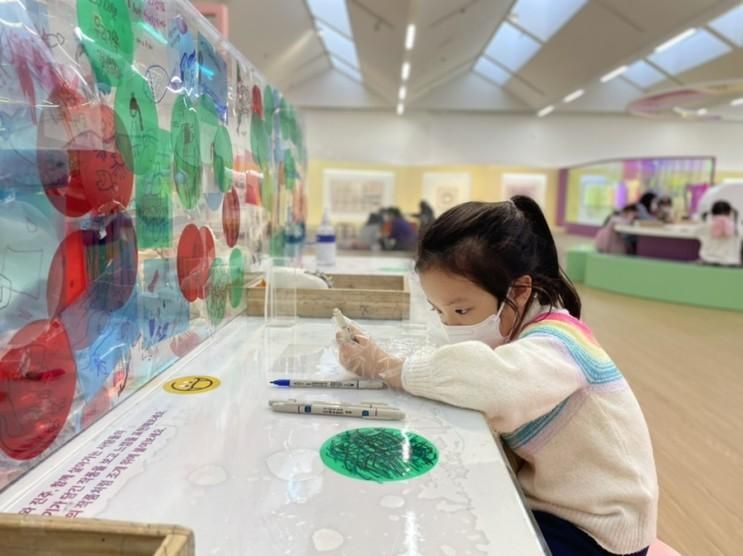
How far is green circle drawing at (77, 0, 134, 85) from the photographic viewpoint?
2.03ft

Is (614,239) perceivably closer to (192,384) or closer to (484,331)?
(484,331)

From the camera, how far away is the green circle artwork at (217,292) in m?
1.07

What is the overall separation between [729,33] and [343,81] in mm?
4852

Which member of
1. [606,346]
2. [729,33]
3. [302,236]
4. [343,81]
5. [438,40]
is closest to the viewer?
[302,236]

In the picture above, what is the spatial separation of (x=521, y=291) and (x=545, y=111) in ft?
26.3

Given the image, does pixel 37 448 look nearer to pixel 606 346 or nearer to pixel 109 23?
pixel 109 23

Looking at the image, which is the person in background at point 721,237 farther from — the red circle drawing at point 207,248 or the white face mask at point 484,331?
the red circle drawing at point 207,248

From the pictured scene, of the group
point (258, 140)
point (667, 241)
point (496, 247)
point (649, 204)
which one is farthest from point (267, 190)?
point (649, 204)

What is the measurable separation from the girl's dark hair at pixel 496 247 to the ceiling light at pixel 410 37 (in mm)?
4487

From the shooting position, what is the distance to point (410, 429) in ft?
2.15

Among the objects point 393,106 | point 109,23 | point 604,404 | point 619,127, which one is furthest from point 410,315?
point 619,127

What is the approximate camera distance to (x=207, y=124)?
1.03 metres

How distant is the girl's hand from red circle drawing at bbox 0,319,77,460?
384 mm

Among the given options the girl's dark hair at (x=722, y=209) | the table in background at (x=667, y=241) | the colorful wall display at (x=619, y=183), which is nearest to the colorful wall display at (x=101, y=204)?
the girl's dark hair at (x=722, y=209)
